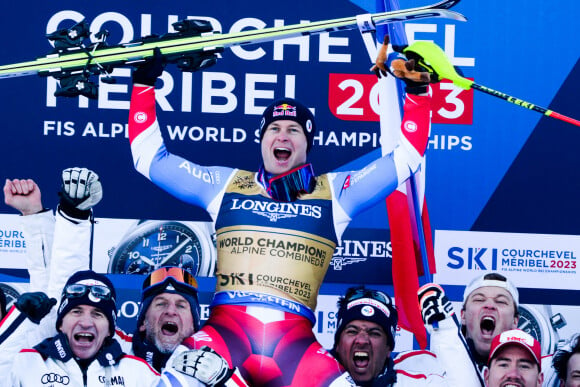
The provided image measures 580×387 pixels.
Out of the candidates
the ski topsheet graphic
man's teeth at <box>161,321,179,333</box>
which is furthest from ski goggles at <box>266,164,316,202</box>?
man's teeth at <box>161,321,179,333</box>

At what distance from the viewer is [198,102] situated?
5.93 meters

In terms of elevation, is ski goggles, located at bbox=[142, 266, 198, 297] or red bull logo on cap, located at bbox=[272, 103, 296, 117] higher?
red bull logo on cap, located at bbox=[272, 103, 296, 117]

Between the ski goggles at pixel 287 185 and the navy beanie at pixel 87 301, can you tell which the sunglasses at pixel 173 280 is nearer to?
the navy beanie at pixel 87 301

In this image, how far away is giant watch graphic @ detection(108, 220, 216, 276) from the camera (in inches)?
233

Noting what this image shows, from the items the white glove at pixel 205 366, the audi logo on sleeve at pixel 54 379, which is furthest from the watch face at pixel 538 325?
the audi logo on sleeve at pixel 54 379

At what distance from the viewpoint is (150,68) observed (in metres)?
4.93

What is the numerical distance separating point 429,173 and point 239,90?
44.9 inches

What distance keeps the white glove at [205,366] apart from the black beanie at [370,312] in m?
0.72

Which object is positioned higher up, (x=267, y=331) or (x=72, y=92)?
(x=72, y=92)

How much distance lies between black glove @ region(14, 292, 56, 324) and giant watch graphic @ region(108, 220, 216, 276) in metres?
→ 1.46

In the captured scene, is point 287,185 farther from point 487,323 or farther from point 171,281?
point 487,323

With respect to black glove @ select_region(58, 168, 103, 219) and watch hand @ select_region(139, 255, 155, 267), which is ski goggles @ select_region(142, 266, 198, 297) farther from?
watch hand @ select_region(139, 255, 155, 267)

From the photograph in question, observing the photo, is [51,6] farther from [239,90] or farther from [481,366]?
[481,366]

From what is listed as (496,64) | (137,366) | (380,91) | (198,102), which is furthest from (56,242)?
(496,64)
